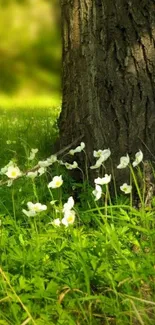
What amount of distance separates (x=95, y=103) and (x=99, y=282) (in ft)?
4.25

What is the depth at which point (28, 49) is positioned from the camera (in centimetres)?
1050

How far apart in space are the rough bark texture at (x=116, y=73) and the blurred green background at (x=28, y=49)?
6.18 m

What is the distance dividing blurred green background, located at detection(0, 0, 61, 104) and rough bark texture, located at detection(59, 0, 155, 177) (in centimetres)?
618

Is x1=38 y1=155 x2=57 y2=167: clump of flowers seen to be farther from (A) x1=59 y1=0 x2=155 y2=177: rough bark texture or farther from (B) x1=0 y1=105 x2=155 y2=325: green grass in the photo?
(A) x1=59 y1=0 x2=155 y2=177: rough bark texture

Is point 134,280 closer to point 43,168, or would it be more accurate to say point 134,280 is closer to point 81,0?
point 43,168

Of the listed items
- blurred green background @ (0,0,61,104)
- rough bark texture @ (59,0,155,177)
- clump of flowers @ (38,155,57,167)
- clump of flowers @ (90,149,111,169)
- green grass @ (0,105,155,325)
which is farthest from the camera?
blurred green background @ (0,0,61,104)

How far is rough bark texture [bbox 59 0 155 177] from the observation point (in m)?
3.58

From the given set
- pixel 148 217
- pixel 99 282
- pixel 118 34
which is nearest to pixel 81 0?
pixel 118 34

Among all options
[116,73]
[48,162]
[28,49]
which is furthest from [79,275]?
[28,49]

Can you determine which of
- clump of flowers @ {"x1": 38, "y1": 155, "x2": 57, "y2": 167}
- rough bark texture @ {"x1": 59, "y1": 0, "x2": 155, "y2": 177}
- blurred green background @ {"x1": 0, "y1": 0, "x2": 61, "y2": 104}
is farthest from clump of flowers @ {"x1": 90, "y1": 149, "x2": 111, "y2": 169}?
blurred green background @ {"x1": 0, "y1": 0, "x2": 61, "y2": 104}

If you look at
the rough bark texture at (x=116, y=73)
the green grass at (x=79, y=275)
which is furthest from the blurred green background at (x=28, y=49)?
the green grass at (x=79, y=275)

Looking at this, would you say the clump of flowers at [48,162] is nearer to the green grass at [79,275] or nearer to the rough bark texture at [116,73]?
the green grass at [79,275]

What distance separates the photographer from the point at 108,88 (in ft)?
12.1

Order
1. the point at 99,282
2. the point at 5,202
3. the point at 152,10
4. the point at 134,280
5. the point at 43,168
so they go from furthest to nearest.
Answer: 1. the point at 5,202
2. the point at 152,10
3. the point at 43,168
4. the point at 99,282
5. the point at 134,280
